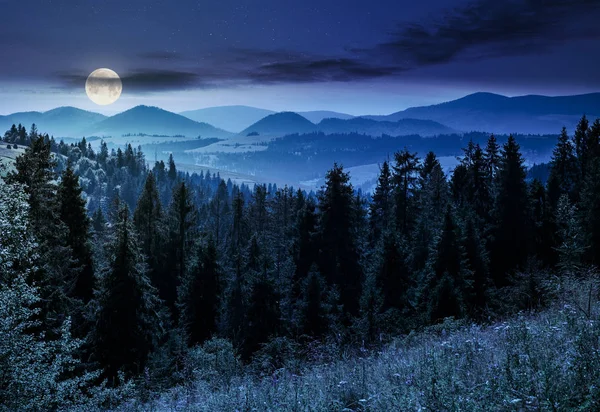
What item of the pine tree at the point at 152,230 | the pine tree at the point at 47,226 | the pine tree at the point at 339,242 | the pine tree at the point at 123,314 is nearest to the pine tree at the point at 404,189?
the pine tree at the point at 339,242

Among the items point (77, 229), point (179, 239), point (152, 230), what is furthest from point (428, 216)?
point (77, 229)


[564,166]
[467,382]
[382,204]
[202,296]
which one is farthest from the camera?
[564,166]

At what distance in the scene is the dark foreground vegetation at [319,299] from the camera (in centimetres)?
624

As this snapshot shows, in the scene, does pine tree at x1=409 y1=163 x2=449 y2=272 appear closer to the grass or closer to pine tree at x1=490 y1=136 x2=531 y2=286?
pine tree at x1=490 y1=136 x2=531 y2=286

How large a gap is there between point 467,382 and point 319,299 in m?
23.4

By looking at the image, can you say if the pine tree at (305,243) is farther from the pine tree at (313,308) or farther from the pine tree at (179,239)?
the pine tree at (179,239)

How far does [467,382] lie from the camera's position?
5.67 meters

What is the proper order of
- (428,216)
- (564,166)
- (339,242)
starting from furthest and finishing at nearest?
(564,166)
(428,216)
(339,242)

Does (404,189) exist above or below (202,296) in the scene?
above

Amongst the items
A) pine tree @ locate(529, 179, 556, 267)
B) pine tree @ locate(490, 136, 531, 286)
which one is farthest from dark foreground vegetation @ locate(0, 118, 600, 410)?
pine tree @ locate(529, 179, 556, 267)

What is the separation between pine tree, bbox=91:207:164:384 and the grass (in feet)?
55.6

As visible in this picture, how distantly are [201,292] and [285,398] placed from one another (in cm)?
2718

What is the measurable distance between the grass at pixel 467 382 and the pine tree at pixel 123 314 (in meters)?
16.9

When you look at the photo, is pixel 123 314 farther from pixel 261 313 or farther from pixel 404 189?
pixel 404 189
